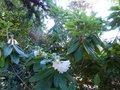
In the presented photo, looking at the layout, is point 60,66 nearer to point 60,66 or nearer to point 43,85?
point 60,66

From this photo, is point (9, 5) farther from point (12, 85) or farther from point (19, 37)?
point (12, 85)

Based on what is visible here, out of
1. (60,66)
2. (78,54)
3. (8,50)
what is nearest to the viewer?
(60,66)

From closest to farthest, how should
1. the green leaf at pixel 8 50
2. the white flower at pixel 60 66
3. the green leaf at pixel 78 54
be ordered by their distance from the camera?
the white flower at pixel 60 66
the green leaf at pixel 8 50
the green leaf at pixel 78 54

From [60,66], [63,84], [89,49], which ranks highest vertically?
[89,49]

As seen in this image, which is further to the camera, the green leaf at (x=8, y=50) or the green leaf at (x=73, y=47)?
the green leaf at (x=73, y=47)

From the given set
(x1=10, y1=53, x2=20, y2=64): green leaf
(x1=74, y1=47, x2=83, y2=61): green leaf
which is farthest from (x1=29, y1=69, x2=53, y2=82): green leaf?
(x1=74, y1=47, x2=83, y2=61): green leaf

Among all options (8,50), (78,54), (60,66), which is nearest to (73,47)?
(78,54)

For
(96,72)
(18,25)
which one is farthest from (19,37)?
(96,72)

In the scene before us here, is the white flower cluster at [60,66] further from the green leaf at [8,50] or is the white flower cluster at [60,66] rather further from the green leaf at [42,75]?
the green leaf at [8,50]

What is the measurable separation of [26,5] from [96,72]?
8.09 feet

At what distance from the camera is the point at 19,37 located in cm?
314

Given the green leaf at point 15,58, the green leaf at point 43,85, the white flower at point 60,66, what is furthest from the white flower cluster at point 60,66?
the green leaf at point 15,58

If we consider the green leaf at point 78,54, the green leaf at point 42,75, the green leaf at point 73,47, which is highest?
the green leaf at point 73,47

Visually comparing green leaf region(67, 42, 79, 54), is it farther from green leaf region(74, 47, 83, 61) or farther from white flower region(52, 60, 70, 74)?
white flower region(52, 60, 70, 74)
